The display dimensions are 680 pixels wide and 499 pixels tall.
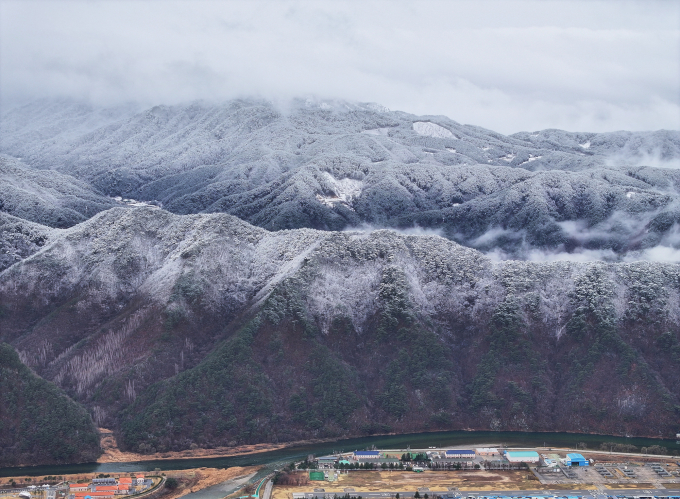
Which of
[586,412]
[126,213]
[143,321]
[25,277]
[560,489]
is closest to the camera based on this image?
[560,489]

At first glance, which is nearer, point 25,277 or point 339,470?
point 339,470

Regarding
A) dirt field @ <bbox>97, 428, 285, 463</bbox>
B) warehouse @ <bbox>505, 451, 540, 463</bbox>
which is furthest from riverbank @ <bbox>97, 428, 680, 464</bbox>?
warehouse @ <bbox>505, 451, 540, 463</bbox>

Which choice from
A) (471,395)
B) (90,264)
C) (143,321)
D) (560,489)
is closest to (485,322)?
(471,395)

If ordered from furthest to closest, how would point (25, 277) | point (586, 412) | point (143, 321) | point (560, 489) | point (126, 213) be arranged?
point (126, 213)
point (25, 277)
point (143, 321)
point (586, 412)
point (560, 489)

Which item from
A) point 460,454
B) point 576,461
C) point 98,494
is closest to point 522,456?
point 576,461

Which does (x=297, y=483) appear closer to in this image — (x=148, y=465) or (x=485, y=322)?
(x=148, y=465)

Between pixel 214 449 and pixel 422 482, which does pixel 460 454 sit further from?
pixel 214 449

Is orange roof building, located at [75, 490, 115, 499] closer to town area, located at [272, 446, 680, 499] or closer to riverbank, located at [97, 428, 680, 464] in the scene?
riverbank, located at [97, 428, 680, 464]
